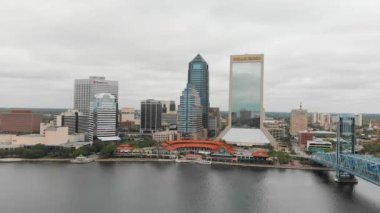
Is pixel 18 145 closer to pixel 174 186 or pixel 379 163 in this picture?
pixel 174 186

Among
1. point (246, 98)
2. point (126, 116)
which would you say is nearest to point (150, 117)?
point (126, 116)

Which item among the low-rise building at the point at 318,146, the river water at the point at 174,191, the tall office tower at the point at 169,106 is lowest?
the river water at the point at 174,191

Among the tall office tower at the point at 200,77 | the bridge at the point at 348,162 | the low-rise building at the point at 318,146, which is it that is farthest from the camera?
the tall office tower at the point at 200,77

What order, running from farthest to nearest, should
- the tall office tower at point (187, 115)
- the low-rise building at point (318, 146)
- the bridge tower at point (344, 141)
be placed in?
the tall office tower at point (187, 115), the low-rise building at point (318, 146), the bridge tower at point (344, 141)

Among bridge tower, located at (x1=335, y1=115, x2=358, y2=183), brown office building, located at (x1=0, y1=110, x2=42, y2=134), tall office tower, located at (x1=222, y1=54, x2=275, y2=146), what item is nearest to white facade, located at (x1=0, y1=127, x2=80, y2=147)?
brown office building, located at (x1=0, y1=110, x2=42, y2=134)

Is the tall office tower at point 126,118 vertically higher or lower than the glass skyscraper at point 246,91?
lower

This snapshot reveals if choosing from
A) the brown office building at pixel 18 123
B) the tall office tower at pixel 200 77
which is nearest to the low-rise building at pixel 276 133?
the tall office tower at pixel 200 77

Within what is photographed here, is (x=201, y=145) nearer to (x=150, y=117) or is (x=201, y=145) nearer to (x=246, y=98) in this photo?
(x=246, y=98)

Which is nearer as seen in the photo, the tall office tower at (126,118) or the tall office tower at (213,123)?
the tall office tower at (213,123)

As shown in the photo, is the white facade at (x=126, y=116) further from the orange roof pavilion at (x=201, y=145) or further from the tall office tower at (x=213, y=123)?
the orange roof pavilion at (x=201, y=145)
